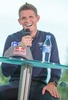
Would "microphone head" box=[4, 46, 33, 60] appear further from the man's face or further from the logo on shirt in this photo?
the man's face

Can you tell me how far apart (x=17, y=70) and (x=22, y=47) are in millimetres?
248

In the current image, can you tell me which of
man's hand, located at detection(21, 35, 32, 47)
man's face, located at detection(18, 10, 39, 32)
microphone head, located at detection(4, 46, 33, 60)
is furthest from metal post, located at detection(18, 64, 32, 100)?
man's face, located at detection(18, 10, 39, 32)

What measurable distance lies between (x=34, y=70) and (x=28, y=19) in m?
0.40

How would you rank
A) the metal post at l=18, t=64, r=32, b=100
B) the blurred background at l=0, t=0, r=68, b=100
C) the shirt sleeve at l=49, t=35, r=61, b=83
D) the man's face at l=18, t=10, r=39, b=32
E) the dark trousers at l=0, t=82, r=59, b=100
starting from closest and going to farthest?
the metal post at l=18, t=64, r=32, b=100, the dark trousers at l=0, t=82, r=59, b=100, the shirt sleeve at l=49, t=35, r=61, b=83, the man's face at l=18, t=10, r=39, b=32, the blurred background at l=0, t=0, r=68, b=100

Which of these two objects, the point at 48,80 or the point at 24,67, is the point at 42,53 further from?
the point at 24,67

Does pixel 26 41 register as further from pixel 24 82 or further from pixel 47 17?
pixel 47 17

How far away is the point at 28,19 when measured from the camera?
7.17 feet

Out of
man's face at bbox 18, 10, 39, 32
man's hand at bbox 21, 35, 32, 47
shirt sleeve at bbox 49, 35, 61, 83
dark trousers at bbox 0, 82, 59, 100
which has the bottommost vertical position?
dark trousers at bbox 0, 82, 59, 100

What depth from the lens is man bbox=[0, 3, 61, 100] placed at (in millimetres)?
1855

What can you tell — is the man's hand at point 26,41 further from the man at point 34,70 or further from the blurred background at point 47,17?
the blurred background at point 47,17

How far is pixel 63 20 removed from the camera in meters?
3.13

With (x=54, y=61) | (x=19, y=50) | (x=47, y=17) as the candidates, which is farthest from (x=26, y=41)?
(x=47, y=17)

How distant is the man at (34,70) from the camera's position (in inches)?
73.0

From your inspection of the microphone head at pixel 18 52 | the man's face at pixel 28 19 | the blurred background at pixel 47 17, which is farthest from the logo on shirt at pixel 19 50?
the blurred background at pixel 47 17
